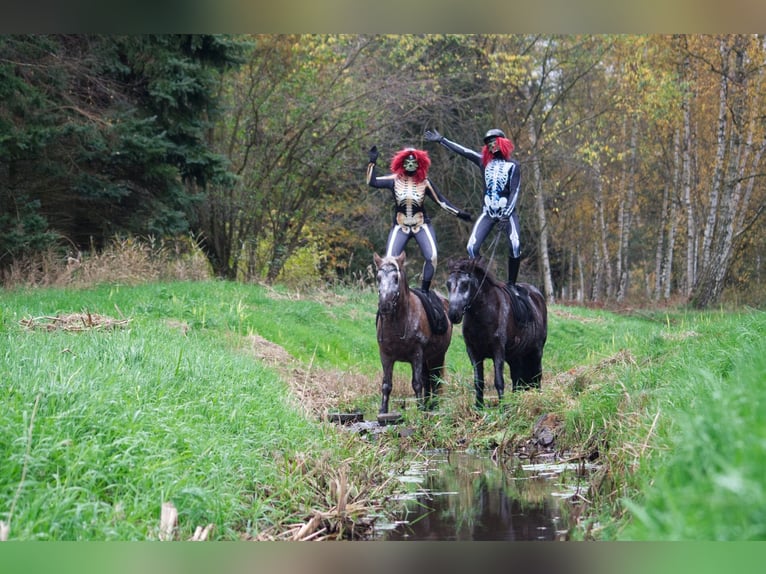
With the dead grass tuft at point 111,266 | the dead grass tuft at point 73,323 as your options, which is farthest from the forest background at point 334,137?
the dead grass tuft at point 73,323

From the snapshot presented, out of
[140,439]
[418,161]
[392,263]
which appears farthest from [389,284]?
[140,439]

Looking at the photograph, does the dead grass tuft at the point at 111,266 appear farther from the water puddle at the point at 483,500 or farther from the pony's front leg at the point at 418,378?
the water puddle at the point at 483,500

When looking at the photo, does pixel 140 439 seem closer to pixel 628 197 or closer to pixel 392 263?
pixel 392 263

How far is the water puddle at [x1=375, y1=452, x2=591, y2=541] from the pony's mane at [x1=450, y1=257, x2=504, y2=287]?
271cm

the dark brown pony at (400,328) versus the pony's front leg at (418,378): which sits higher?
the dark brown pony at (400,328)

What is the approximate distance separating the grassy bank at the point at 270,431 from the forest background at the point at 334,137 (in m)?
6.70

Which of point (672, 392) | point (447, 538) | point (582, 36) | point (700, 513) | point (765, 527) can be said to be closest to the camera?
point (765, 527)

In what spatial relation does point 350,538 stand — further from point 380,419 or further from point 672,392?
point 380,419

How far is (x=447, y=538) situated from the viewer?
5.39 metres

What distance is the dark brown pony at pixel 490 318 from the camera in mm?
10688

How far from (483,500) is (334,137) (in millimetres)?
21062

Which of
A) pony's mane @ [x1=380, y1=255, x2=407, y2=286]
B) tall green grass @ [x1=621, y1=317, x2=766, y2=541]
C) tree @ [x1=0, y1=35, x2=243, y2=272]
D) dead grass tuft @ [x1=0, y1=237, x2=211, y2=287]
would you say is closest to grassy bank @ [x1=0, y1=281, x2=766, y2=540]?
tall green grass @ [x1=621, y1=317, x2=766, y2=541]
